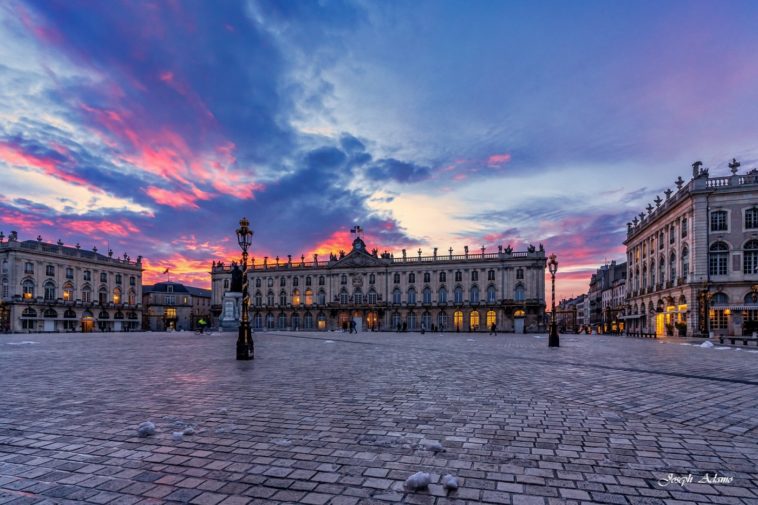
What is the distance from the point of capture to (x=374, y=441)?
5512 mm

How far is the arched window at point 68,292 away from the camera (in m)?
77.6

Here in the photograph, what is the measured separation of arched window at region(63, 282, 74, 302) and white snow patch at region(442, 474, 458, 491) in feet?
304

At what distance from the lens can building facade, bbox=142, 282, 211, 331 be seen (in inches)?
4097

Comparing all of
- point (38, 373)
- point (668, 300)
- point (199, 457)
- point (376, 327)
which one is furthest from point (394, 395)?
point (376, 327)

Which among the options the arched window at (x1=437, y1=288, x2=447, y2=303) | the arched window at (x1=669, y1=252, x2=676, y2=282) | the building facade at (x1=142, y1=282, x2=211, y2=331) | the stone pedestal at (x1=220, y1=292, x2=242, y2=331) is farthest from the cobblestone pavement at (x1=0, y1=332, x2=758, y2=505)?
the building facade at (x1=142, y1=282, x2=211, y2=331)

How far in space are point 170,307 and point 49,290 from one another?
109 feet

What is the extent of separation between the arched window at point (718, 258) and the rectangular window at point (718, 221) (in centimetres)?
149

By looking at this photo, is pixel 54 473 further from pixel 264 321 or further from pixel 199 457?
pixel 264 321

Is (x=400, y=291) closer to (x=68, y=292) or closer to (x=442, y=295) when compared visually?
(x=442, y=295)

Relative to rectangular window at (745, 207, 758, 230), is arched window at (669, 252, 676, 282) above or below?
below

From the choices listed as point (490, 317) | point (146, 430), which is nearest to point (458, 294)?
point (490, 317)

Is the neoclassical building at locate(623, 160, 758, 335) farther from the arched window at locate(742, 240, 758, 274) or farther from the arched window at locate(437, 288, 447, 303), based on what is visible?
the arched window at locate(437, 288, 447, 303)

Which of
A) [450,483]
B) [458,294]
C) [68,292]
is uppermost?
[450,483]

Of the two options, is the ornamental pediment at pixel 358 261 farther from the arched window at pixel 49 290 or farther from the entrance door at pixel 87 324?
the arched window at pixel 49 290
